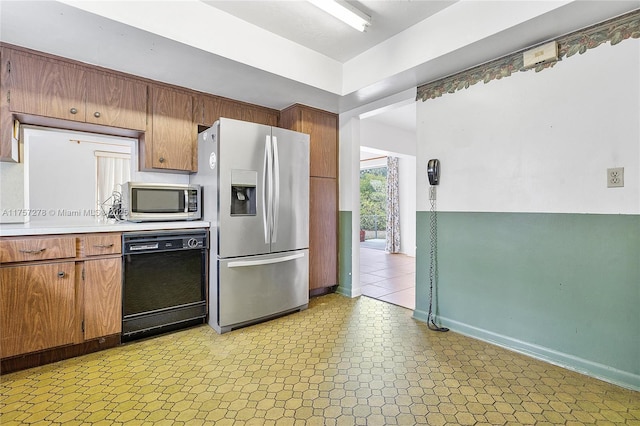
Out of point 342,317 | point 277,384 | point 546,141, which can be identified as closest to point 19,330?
point 277,384

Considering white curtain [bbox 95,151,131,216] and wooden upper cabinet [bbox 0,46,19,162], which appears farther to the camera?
white curtain [bbox 95,151,131,216]

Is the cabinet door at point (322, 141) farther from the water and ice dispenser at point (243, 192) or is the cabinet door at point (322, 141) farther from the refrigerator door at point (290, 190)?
the water and ice dispenser at point (243, 192)

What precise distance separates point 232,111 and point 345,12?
166 cm

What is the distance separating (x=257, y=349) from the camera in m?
2.31

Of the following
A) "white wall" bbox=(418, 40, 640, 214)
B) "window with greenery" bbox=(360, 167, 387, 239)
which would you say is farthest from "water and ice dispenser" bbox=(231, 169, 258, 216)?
"window with greenery" bbox=(360, 167, 387, 239)

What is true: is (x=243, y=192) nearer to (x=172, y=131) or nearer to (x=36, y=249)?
(x=172, y=131)

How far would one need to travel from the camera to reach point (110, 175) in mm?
2846

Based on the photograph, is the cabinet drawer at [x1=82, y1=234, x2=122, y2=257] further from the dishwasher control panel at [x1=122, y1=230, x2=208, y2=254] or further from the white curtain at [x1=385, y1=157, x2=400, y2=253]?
the white curtain at [x1=385, y1=157, x2=400, y2=253]

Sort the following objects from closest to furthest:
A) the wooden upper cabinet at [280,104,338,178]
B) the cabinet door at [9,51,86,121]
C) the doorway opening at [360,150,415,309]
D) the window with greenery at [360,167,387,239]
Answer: the cabinet door at [9,51,86,121]
the wooden upper cabinet at [280,104,338,178]
the doorway opening at [360,150,415,309]
the window with greenery at [360,167,387,239]

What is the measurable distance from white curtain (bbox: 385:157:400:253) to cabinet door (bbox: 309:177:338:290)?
157 inches

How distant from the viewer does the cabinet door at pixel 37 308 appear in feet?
6.18

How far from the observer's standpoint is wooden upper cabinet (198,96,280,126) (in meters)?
3.13

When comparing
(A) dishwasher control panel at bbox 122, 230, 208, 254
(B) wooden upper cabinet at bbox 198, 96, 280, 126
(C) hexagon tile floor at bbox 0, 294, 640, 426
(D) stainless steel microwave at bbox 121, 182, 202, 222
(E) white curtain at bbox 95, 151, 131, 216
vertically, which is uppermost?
(B) wooden upper cabinet at bbox 198, 96, 280, 126

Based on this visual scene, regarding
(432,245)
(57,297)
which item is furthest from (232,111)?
(432,245)
